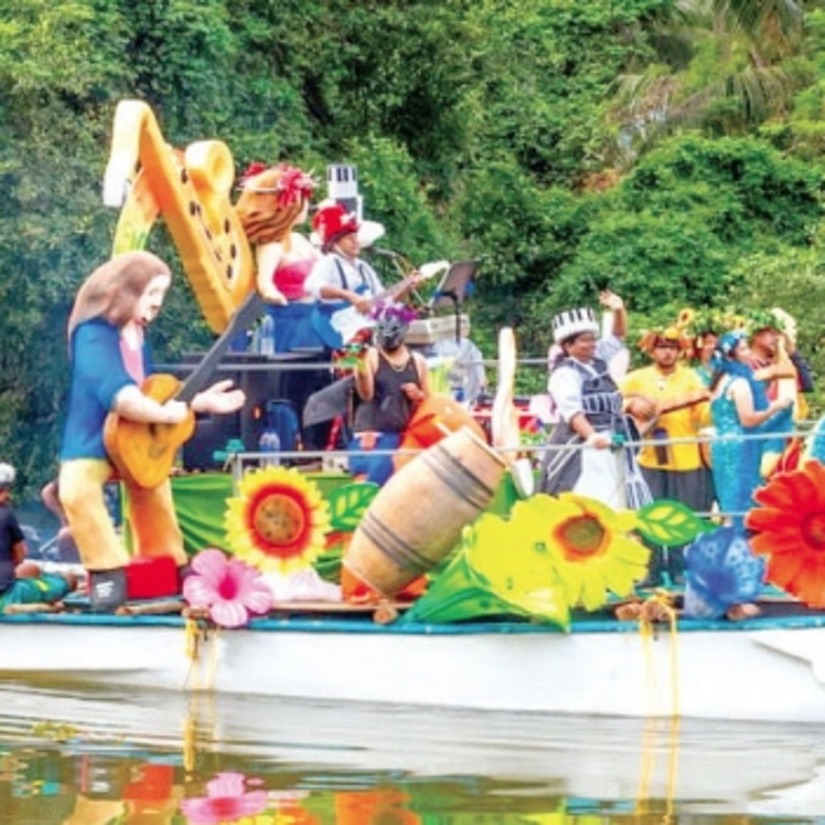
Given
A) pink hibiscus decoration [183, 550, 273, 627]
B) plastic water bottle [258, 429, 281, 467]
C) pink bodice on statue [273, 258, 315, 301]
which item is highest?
pink bodice on statue [273, 258, 315, 301]

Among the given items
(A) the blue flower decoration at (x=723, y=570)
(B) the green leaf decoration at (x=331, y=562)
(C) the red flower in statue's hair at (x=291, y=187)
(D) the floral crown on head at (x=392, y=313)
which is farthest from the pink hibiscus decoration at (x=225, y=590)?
(C) the red flower in statue's hair at (x=291, y=187)

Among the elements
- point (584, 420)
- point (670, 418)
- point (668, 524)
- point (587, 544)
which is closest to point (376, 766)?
point (587, 544)

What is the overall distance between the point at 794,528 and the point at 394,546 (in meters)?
1.94

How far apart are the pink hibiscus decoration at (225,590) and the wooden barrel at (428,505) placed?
57cm

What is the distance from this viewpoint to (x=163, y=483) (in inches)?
561

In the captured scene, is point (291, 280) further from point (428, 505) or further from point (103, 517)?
point (428, 505)

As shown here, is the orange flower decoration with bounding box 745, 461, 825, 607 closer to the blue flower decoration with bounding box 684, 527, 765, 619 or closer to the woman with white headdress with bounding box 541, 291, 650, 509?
the blue flower decoration with bounding box 684, 527, 765, 619

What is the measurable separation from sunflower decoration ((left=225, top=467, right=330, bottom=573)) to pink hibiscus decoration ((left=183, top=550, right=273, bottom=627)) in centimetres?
8

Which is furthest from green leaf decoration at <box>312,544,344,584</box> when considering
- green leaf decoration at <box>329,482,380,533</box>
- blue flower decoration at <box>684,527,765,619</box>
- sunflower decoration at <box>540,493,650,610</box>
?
blue flower decoration at <box>684,527,765,619</box>

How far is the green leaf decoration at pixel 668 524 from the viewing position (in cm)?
1295

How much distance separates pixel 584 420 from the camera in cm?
1372

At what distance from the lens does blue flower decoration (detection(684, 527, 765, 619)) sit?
1252cm

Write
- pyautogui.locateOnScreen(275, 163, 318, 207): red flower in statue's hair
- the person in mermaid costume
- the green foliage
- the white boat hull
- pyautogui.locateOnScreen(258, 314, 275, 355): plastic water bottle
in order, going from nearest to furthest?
1. the white boat hull
2. the person in mermaid costume
3. pyautogui.locateOnScreen(275, 163, 318, 207): red flower in statue's hair
4. pyautogui.locateOnScreen(258, 314, 275, 355): plastic water bottle
5. the green foliage

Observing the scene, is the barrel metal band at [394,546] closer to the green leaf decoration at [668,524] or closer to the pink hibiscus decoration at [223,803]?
the green leaf decoration at [668,524]
